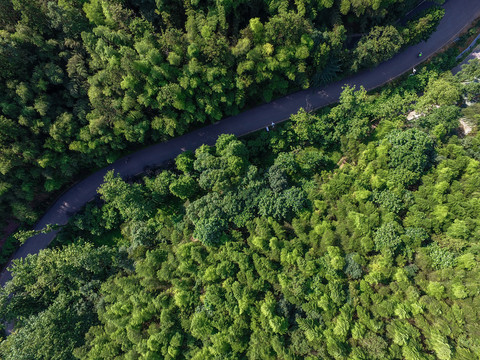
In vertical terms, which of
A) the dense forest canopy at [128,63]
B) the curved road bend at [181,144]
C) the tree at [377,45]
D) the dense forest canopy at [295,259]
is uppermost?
the dense forest canopy at [128,63]

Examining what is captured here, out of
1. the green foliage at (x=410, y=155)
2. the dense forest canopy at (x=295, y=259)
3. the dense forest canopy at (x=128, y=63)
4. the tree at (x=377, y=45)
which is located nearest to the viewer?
the dense forest canopy at (x=295, y=259)

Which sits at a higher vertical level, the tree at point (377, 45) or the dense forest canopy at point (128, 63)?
the dense forest canopy at point (128, 63)

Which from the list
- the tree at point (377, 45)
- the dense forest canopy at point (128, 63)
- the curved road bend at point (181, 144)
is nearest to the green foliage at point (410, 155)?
the tree at point (377, 45)

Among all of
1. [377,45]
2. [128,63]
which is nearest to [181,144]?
[128,63]

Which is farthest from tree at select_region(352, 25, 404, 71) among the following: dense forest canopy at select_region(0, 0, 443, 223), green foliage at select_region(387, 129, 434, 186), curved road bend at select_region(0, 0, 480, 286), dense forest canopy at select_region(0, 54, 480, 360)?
green foliage at select_region(387, 129, 434, 186)

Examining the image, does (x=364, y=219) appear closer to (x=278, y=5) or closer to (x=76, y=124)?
(x=278, y=5)

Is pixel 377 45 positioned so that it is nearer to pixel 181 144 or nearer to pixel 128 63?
pixel 181 144

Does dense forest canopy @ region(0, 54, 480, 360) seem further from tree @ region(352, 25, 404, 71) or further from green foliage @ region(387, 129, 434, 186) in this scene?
tree @ region(352, 25, 404, 71)

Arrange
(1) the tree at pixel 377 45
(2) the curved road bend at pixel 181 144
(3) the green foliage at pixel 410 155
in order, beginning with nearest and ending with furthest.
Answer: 1. (3) the green foliage at pixel 410 155
2. (1) the tree at pixel 377 45
3. (2) the curved road bend at pixel 181 144

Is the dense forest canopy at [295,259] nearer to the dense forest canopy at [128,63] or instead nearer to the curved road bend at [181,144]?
the curved road bend at [181,144]
